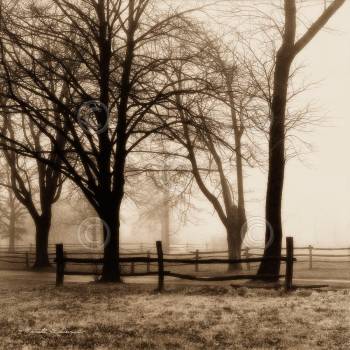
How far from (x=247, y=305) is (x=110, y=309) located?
268 cm

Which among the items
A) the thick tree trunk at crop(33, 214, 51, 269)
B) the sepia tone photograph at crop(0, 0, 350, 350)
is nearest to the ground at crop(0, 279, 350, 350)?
the sepia tone photograph at crop(0, 0, 350, 350)

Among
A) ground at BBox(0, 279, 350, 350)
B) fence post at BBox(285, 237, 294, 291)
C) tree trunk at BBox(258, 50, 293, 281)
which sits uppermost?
tree trunk at BBox(258, 50, 293, 281)

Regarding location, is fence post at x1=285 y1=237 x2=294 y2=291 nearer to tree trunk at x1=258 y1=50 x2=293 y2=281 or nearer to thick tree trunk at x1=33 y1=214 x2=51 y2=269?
tree trunk at x1=258 y1=50 x2=293 y2=281

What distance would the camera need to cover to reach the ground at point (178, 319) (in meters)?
7.32

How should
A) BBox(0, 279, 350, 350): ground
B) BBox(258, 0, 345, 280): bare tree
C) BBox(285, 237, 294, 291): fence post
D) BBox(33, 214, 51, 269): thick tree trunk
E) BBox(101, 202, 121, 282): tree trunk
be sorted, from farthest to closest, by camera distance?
1. BBox(33, 214, 51, 269): thick tree trunk
2. BBox(101, 202, 121, 282): tree trunk
3. BBox(258, 0, 345, 280): bare tree
4. BBox(285, 237, 294, 291): fence post
5. BBox(0, 279, 350, 350): ground

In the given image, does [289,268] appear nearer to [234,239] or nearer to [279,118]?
[279,118]

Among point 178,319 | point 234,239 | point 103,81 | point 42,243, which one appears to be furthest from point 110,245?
point 42,243

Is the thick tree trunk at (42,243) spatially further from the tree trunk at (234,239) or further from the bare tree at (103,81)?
the bare tree at (103,81)

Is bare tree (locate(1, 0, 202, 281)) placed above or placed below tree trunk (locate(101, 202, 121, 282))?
above

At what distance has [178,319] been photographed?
911cm

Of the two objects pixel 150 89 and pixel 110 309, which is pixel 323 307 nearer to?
pixel 110 309

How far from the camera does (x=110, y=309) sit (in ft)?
34.4

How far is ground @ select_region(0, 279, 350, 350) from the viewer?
732 centimetres

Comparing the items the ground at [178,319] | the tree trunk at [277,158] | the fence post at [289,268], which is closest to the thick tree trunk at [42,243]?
the ground at [178,319]
